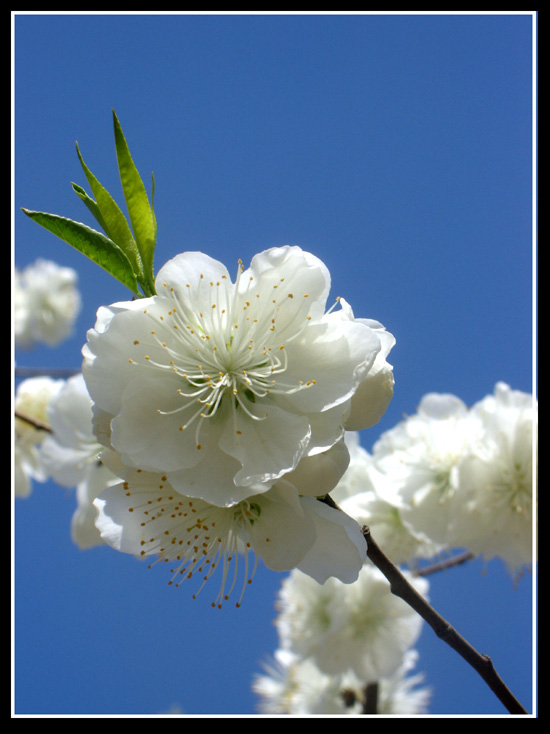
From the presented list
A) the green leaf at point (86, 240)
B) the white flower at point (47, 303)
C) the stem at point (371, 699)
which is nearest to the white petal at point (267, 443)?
the green leaf at point (86, 240)

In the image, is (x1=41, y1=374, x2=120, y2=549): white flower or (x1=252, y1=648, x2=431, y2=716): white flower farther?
(x1=252, y1=648, x2=431, y2=716): white flower

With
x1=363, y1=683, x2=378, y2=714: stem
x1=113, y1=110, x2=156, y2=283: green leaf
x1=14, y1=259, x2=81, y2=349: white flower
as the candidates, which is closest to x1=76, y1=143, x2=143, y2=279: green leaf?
x1=113, y1=110, x2=156, y2=283: green leaf

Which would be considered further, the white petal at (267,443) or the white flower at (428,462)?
the white flower at (428,462)

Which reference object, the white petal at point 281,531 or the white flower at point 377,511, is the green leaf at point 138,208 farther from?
the white flower at point 377,511

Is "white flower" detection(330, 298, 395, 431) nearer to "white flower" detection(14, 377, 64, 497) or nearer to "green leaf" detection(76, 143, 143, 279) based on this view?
"green leaf" detection(76, 143, 143, 279)
